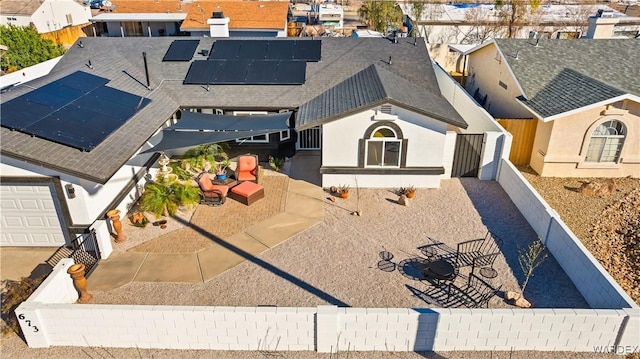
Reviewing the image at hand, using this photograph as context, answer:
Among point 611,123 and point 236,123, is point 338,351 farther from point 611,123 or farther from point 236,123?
point 611,123

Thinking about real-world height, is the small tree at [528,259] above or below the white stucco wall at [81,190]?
below

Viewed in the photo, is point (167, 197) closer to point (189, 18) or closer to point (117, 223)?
point (117, 223)

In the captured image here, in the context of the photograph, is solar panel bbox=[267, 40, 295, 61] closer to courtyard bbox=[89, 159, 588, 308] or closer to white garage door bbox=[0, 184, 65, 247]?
courtyard bbox=[89, 159, 588, 308]

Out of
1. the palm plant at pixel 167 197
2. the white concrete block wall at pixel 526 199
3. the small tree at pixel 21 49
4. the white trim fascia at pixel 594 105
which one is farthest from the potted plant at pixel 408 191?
the small tree at pixel 21 49

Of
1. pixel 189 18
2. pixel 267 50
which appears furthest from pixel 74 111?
pixel 189 18

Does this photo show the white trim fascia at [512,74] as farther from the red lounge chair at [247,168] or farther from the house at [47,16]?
the house at [47,16]

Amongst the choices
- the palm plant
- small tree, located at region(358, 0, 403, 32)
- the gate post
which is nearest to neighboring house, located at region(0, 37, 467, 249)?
the gate post
